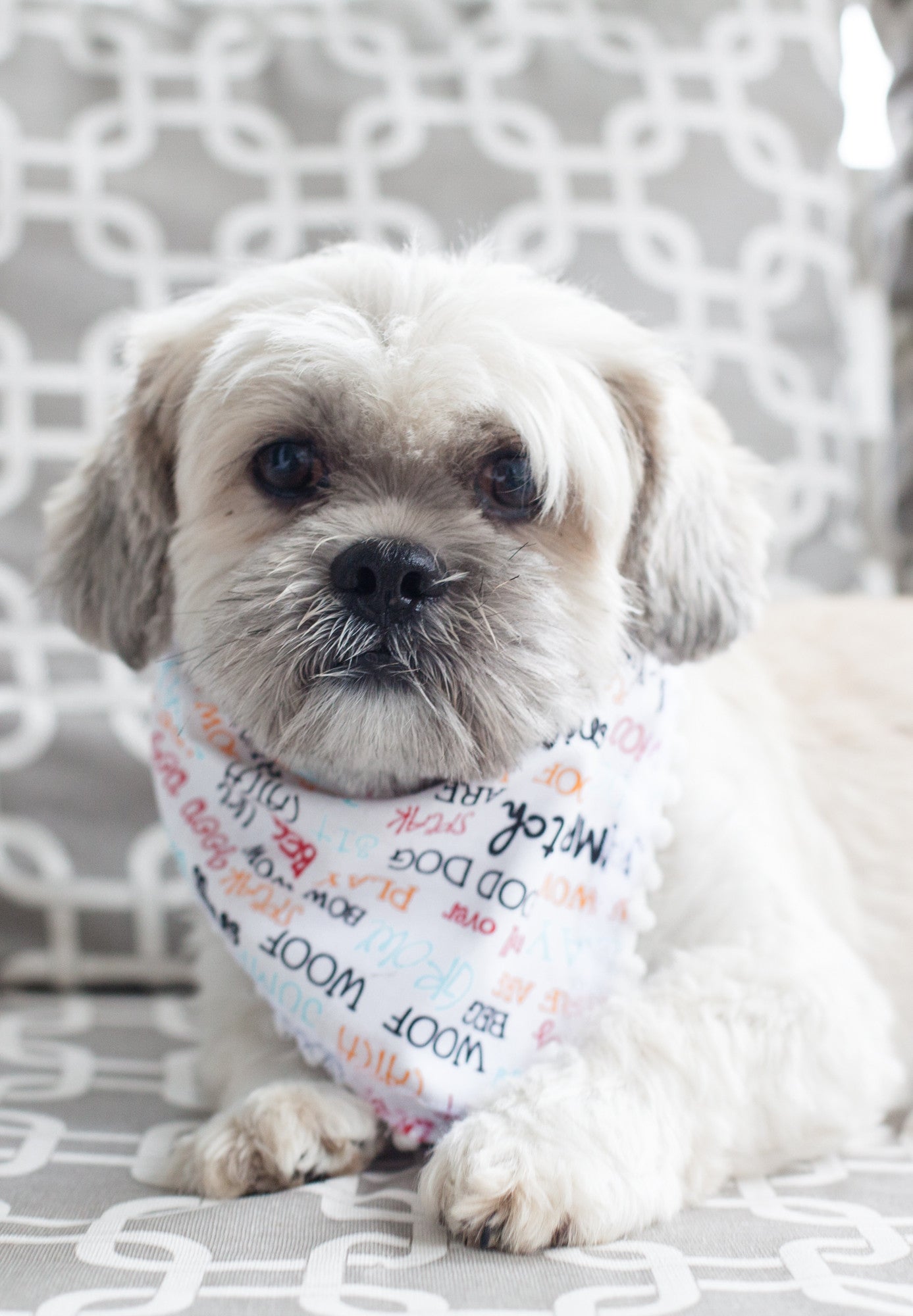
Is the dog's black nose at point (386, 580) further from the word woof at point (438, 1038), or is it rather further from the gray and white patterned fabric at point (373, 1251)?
the gray and white patterned fabric at point (373, 1251)

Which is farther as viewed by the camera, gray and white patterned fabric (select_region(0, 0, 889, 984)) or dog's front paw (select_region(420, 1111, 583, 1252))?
gray and white patterned fabric (select_region(0, 0, 889, 984))

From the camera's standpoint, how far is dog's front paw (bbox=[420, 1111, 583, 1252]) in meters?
1.15

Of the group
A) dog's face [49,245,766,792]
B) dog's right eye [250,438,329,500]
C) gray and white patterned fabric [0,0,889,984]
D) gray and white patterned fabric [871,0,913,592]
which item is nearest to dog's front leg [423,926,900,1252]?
dog's face [49,245,766,792]

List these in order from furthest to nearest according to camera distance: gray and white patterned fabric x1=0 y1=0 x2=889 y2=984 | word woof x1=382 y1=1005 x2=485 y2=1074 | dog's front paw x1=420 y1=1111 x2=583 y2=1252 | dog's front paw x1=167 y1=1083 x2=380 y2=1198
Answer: gray and white patterned fabric x1=0 y1=0 x2=889 y2=984 < word woof x1=382 y1=1005 x2=485 y2=1074 < dog's front paw x1=167 y1=1083 x2=380 y2=1198 < dog's front paw x1=420 y1=1111 x2=583 y2=1252

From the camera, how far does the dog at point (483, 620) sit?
1312 millimetres

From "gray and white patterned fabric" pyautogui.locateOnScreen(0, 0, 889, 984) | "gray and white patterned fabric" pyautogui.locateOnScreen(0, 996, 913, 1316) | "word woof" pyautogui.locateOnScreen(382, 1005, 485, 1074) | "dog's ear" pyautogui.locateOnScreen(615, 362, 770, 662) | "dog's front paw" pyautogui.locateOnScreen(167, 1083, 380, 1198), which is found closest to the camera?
"gray and white patterned fabric" pyautogui.locateOnScreen(0, 996, 913, 1316)

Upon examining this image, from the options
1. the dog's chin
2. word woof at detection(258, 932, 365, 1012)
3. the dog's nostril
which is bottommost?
word woof at detection(258, 932, 365, 1012)

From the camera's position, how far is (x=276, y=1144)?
132cm

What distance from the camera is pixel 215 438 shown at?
148 centimetres

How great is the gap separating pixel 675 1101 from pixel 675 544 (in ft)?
2.14

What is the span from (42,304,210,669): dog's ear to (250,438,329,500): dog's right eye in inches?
7.8

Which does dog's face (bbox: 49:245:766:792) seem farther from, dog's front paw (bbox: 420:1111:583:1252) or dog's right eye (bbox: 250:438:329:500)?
dog's front paw (bbox: 420:1111:583:1252)

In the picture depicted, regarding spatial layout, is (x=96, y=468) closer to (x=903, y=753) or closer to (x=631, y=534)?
(x=631, y=534)

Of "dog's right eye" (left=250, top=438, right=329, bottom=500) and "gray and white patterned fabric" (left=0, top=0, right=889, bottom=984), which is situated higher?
"gray and white patterned fabric" (left=0, top=0, right=889, bottom=984)
